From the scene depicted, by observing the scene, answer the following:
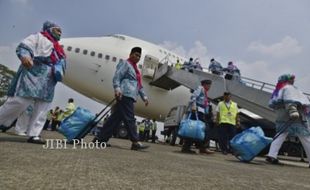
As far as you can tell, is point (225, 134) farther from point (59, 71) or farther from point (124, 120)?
point (59, 71)

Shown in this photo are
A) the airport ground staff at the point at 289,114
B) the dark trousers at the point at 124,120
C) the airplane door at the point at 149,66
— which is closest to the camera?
the dark trousers at the point at 124,120

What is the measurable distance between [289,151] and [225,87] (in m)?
2.90

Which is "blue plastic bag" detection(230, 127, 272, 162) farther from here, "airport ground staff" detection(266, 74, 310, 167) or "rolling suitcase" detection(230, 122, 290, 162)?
"airport ground staff" detection(266, 74, 310, 167)

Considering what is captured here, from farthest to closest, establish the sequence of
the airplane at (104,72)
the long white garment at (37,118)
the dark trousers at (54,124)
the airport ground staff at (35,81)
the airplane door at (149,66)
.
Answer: the dark trousers at (54,124)
the airplane door at (149,66)
the airplane at (104,72)
the long white garment at (37,118)
the airport ground staff at (35,81)

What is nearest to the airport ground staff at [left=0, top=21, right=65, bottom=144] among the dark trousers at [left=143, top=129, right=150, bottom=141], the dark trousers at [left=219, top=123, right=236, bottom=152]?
the dark trousers at [left=219, top=123, right=236, bottom=152]

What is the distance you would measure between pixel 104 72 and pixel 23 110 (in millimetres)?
11274

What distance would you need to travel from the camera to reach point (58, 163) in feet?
8.45

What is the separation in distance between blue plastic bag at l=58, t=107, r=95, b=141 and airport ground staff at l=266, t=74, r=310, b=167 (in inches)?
114

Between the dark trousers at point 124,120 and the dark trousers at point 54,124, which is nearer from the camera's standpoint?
the dark trousers at point 124,120

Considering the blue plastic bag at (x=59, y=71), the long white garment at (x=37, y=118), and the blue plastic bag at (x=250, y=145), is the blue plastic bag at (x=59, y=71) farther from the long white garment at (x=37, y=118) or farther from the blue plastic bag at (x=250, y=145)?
the blue plastic bag at (x=250, y=145)

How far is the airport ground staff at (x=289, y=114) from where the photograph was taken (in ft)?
18.3

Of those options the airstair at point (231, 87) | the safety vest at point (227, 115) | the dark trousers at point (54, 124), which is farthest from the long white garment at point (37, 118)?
the dark trousers at point (54, 124)

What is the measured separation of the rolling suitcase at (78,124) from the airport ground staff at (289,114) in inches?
110

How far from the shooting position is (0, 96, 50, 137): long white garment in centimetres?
416
